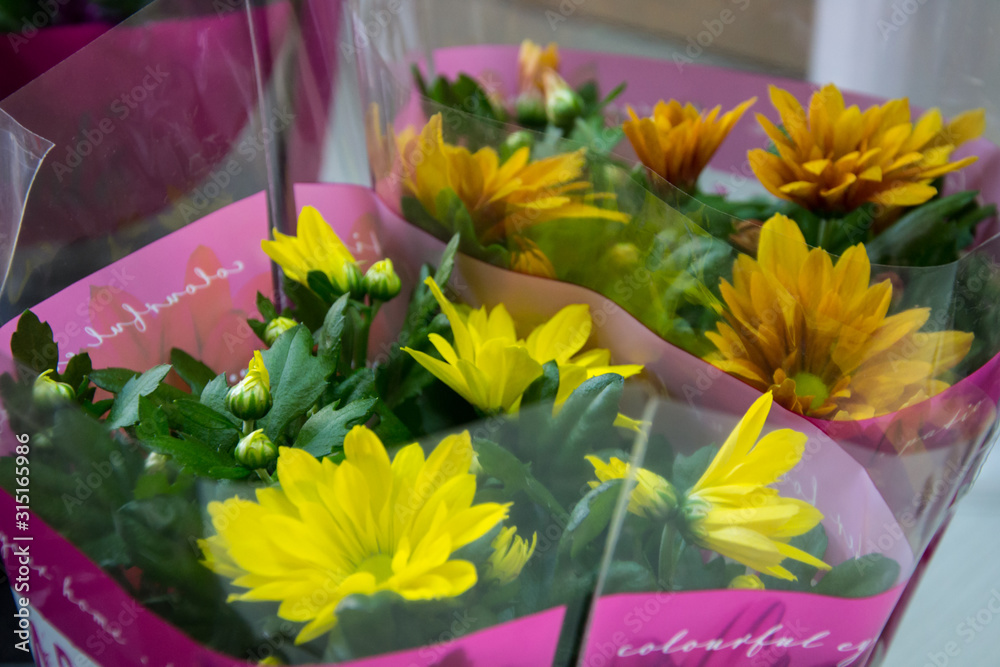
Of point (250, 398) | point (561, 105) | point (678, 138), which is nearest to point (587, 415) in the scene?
point (250, 398)

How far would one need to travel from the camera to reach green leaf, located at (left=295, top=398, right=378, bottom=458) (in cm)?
32

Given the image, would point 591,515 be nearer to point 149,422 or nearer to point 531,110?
point 149,422

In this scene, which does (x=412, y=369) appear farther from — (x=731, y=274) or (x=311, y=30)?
(x=311, y=30)

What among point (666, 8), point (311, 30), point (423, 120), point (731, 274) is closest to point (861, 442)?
point (731, 274)

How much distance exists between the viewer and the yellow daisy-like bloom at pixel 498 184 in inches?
17.2

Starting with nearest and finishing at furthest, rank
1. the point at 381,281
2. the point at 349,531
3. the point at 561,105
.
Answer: the point at 349,531 → the point at 381,281 → the point at 561,105

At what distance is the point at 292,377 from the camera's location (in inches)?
12.9

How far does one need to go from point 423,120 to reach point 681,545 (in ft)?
1.00

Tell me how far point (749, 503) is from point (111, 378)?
0.88 feet

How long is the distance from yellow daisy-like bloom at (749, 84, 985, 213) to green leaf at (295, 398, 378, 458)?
270mm

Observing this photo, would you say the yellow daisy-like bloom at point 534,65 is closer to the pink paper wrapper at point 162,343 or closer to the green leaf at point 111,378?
the pink paper wrapper at point 162,343

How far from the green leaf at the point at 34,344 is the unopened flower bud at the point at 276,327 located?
0.09 meters

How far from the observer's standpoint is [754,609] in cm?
30

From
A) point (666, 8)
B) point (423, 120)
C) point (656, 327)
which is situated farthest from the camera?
point (666, 8)
